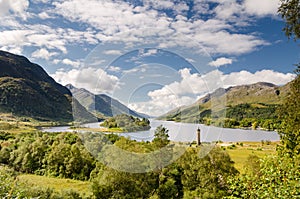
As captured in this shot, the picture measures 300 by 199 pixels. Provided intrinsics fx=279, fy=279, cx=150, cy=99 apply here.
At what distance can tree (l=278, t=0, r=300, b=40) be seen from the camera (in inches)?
309

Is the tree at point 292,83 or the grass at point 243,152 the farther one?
the grass at point 243,152

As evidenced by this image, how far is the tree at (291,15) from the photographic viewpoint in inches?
309

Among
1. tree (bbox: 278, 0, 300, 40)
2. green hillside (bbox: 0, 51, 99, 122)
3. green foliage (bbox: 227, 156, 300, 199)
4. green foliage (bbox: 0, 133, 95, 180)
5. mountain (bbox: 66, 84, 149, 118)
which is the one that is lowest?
green foliage (bbox: 0, 133, 95, 180)

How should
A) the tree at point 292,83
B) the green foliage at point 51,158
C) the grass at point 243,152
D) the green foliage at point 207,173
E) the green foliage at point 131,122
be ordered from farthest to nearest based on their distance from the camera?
1. the grass at point 243,152
2. the green foliage at point 51,158
3. the green foliage at point 207,173
4. the green foliage at point 131,122
5. the tree at point 292,83

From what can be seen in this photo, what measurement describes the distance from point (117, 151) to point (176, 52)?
11229 millimetres

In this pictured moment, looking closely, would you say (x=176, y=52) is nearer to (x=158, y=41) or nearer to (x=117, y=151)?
(x=158, y=41)

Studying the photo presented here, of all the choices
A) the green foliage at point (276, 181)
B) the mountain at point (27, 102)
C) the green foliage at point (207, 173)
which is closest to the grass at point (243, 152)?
the green foliage at point (207, 173)

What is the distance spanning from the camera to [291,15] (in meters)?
7.95

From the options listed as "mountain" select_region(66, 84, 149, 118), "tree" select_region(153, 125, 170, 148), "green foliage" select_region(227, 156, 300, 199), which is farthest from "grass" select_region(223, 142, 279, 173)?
"green foliage" select_region(227, 156, 300, 199)

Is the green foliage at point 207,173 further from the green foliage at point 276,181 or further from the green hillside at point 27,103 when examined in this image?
the green hillside at point 27,103

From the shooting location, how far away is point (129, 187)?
23.6 meters

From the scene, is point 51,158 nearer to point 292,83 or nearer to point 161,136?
point 161,136

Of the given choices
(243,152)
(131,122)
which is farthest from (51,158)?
(131,122)

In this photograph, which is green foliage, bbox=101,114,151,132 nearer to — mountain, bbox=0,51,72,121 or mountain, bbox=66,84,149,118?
mountain, bbox=66,84,149,118
